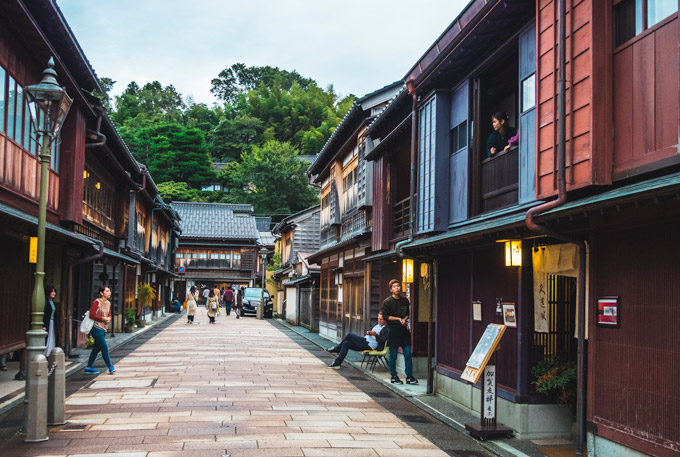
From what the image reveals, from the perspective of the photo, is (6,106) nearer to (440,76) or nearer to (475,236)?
(440,76)

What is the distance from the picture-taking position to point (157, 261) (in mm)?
43812

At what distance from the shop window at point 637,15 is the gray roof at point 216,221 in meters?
62.4

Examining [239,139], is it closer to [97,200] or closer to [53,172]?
[97,200]

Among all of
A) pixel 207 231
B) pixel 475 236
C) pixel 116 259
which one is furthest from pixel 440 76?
pixel 207 231

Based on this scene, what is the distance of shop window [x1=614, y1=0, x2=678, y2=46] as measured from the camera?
7184 millimetres

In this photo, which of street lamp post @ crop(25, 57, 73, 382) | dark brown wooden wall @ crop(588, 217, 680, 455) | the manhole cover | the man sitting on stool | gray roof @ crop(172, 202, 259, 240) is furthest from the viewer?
gray roof @ crop(172, 202, 259, 240)

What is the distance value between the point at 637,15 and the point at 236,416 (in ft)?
25.7

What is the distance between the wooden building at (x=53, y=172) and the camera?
42.4 ft

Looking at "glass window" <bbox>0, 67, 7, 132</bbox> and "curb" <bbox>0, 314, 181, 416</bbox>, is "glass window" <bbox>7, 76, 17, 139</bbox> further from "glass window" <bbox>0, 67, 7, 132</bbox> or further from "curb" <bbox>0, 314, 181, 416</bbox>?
"curb" <bbox>0, 314, 181, 416</bbox>

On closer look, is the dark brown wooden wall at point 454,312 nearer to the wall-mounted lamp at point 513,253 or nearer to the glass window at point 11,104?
the wall-mounted lamp at point 513,253

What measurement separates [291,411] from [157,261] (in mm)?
34325

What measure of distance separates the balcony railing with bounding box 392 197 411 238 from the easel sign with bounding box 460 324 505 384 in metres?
7.01

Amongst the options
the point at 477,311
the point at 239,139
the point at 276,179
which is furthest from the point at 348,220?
the point at 239,139

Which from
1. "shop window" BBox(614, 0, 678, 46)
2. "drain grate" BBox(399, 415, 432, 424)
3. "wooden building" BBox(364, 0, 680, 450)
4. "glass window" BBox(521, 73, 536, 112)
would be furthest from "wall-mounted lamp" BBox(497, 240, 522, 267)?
"shop window" BBox(614, 0, 678, 46)
